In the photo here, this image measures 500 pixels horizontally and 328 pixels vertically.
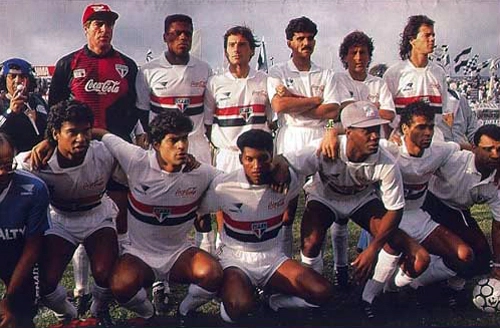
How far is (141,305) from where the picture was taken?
13.6ft

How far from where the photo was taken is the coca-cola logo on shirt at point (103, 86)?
15.6ft

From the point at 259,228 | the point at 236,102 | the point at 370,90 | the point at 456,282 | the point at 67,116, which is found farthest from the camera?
the point at 370,90

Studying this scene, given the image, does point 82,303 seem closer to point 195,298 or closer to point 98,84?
point 195,298

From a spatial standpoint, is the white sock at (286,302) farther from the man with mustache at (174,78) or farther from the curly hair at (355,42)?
the curly hair at (355,42)

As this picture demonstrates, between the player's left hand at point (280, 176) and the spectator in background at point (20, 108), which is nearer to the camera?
the player's left hand at point (280, 176)

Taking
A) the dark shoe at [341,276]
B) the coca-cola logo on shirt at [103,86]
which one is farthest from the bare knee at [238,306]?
the coca-cola logo on shirt at [103,86]

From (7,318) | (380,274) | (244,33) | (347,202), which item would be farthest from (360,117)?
(7,318)

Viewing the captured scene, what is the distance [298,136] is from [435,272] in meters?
1.49

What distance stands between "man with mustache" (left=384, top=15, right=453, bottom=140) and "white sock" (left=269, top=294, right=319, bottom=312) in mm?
2018

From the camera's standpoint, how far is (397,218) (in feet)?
14.4

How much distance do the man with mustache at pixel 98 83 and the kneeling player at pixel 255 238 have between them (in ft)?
3.11

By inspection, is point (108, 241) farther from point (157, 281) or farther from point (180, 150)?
point (180, 150)

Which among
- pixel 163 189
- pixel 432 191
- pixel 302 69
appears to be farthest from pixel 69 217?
pixel 432 191

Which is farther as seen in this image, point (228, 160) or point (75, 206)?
point (228, 160)
